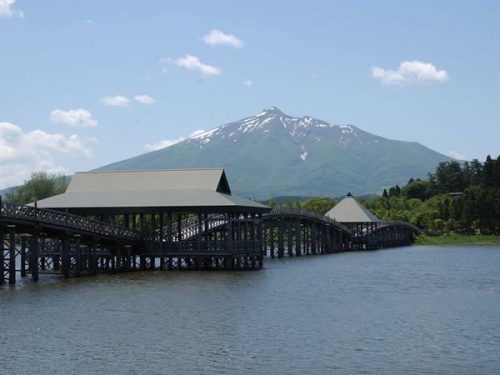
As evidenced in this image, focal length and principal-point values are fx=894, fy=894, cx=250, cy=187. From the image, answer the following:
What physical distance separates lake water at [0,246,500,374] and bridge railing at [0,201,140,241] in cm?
419

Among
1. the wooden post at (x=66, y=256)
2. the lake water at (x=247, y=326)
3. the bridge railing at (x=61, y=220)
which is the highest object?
the bridge railing at (x=61, y=220)

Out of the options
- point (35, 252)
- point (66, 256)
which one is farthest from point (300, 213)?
point (35, 252)

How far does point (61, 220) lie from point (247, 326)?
92.2 ft

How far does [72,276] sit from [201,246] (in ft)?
37.3

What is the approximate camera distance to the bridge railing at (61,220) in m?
60.6

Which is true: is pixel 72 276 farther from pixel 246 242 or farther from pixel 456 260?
pixel 456 260

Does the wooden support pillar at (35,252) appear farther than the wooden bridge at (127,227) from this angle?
No

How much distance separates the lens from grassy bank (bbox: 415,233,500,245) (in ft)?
511

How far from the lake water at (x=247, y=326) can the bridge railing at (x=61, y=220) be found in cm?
419

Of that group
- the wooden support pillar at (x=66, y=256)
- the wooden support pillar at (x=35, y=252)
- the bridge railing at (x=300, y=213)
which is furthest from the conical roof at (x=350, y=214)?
the wooden support pillar at (x=35, y=252)

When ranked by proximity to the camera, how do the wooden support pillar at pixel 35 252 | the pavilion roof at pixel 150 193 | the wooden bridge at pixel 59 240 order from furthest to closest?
the pavilion roof at pixel 150 193 → the wooden support pillar at pixel 35 252 → the wooden bridge at pixel 59 240

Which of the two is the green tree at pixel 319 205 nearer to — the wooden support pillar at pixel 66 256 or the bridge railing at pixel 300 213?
the bridge railing at pixel 300 213

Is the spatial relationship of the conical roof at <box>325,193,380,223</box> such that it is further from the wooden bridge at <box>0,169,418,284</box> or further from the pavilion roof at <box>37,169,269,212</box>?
the pavilion roof at <box>37,169,269,212</box>

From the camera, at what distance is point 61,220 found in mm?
65562
